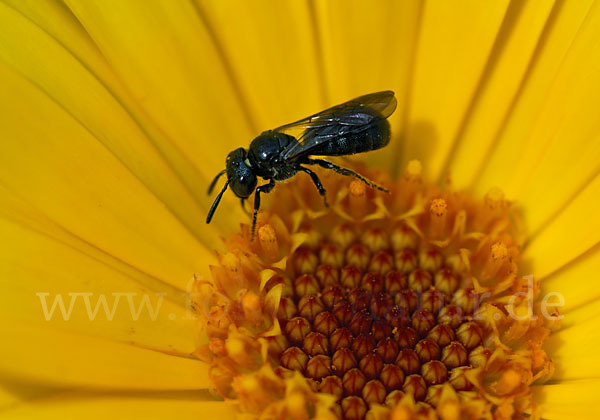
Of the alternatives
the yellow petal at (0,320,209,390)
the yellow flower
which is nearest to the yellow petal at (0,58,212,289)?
the yellow flower

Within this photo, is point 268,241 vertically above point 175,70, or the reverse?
point 175,70

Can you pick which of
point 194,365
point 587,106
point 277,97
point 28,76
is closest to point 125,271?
point 194,365

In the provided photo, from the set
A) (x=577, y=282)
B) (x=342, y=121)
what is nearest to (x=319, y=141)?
(x=342, y=121)

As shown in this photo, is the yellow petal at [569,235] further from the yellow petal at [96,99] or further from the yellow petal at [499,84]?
the yellow petal at [96,99]

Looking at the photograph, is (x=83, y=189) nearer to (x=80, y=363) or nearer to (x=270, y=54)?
(x=80, y=363)

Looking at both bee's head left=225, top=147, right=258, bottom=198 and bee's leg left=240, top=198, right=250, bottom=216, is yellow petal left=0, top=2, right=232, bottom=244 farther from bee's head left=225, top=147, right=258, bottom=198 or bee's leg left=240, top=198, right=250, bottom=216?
bee's head left=225, top=147, right=258, bottom=198

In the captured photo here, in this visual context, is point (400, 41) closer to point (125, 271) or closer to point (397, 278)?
point (397, 278)

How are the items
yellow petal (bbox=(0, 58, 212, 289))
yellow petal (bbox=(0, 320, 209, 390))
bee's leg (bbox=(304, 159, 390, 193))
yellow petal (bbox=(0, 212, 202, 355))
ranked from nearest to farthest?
yellow petal (bbox=(0, 320, 209, 390)), yellow petal (bbox=(0, 212, 202, 355)), yellow petal (bbox=(0, 58, 212, 289)), bee's leg (bbox=(304, 159, 390, 193))
